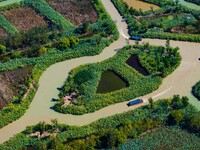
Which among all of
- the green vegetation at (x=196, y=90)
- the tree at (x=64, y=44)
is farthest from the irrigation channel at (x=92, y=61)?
the tree at (x=64, y=44)

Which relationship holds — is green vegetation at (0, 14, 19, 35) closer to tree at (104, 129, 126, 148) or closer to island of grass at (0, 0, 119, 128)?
island of grass at (0, 0, 119, 128)

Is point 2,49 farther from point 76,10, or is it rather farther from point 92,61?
point 76,10

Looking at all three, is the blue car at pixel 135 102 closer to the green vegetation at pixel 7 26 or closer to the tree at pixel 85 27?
the tree at pixel 85 27

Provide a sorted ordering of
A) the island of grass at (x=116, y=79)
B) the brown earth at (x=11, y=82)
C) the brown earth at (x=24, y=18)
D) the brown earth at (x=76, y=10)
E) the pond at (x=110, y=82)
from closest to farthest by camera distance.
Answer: the island of grass at (x=116, y=79) → the brown earth at (x=11, y=82) → the pond at (x=110, y=82) → the brown earth at (x=24, y=18) → the brown earth at (x=76, y=10)

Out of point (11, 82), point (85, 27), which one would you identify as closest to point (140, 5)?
point (85, 27)

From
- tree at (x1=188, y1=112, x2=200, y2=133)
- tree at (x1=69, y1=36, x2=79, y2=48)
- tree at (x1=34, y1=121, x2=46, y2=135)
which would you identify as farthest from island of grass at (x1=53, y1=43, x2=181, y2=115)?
tree at (x1=188, y1=112, x2=200, y2=133)

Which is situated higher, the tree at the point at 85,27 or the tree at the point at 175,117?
the tree at the point at 85,27
